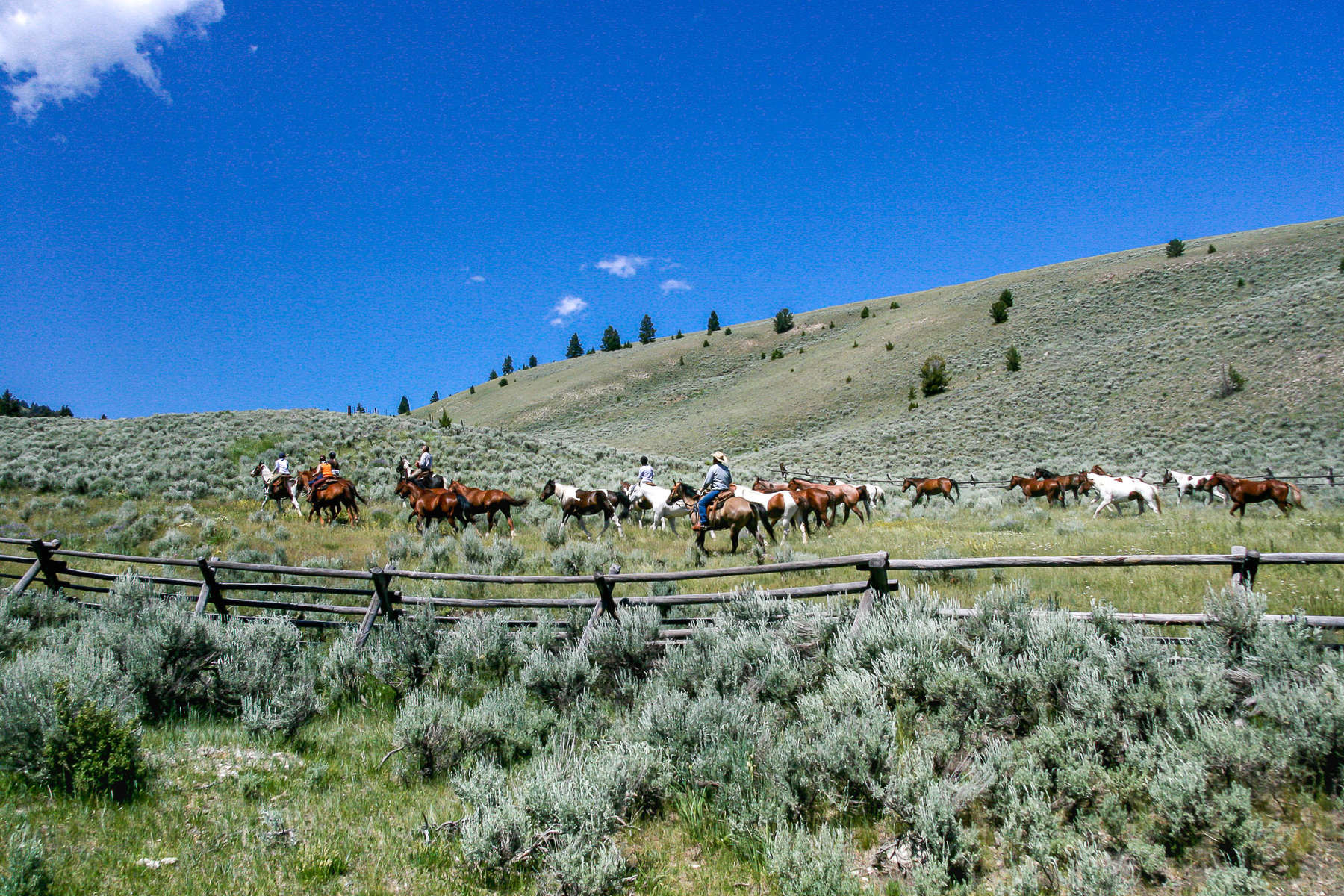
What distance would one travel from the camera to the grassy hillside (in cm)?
3416

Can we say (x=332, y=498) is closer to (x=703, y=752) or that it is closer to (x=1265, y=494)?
(x=703, y=752)

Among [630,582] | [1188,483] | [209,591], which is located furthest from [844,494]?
[209,591]

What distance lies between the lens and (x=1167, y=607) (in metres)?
7.59

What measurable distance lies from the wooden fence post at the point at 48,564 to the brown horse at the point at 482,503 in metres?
8.07

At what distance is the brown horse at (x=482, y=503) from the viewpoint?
677 inches

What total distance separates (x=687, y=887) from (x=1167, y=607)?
23.1 ft

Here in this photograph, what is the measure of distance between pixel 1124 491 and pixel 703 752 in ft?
62.7

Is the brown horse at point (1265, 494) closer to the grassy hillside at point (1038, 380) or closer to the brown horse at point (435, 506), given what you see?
the grassy hillside at point (1038, 380)

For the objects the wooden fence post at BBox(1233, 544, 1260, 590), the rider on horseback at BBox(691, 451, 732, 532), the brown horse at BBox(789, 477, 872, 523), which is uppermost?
the rider on horseback at BBox(691, 451, 732, 532)

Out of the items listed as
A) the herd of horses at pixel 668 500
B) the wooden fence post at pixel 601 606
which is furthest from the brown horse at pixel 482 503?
the wooden fence post at pixel 601 606

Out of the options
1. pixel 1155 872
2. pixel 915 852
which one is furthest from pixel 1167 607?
pixel 915 852

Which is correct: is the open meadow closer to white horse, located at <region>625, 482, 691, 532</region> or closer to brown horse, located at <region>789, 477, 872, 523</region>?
white horse, located at <region>625, 482, 691, 532</region>

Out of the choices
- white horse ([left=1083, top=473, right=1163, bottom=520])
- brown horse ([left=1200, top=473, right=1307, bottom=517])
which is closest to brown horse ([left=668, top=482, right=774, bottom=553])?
white horse ([left=1083, top=473, right=1163, bottom=520])

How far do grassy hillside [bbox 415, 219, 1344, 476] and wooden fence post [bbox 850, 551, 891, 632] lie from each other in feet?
97.9
